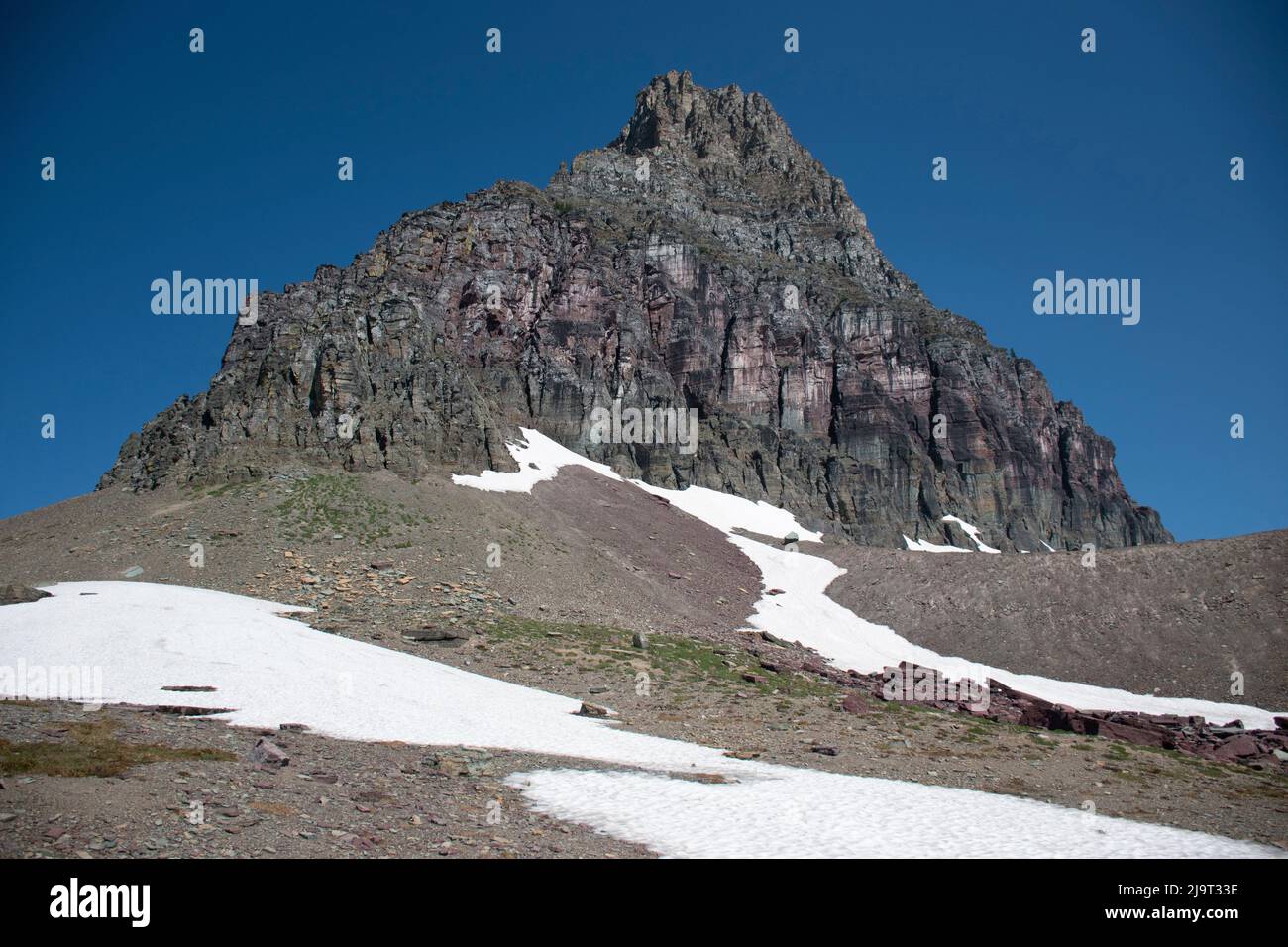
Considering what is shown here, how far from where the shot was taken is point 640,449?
9144cm

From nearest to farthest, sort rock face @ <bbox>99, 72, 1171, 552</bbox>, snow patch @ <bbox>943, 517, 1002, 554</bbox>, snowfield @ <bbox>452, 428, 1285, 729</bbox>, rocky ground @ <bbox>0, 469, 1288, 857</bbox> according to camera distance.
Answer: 1. rocky ground @ <bbox>0, 469, 1288, 857</bbox>
2. snowfield @ <bbox>452, 428, 1285, 729</bbox>
3. rock face @ <bbox>99, 72, 1171, 552</bbox>
4. snow patch @ <bbox>943, 517, 1002, 554</bbox>

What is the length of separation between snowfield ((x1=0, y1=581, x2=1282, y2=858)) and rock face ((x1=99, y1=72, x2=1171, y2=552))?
23.4 meters

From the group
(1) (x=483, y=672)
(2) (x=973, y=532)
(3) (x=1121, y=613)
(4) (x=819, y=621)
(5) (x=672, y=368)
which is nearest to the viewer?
(1) (x=483, y=672)

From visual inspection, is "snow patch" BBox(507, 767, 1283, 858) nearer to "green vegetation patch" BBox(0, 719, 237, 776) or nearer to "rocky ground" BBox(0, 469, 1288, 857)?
"rocky ground" BBox(0, 469, 1288, 857)

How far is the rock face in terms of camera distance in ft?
190

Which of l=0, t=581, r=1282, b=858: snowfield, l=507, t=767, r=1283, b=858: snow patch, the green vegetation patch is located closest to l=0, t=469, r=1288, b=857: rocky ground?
the green vegetation patch

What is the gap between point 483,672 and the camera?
29.4m

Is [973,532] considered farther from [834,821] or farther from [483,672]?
[834,821]

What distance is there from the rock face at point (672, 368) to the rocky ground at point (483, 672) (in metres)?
8.64

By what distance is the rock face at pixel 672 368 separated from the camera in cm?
5806

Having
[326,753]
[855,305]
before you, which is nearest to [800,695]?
[326,753]

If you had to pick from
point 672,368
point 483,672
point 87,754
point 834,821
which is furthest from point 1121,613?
point 672,368

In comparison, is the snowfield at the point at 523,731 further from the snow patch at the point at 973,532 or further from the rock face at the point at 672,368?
the snow patch at the point at 973,532

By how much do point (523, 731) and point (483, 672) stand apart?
9122 mm
